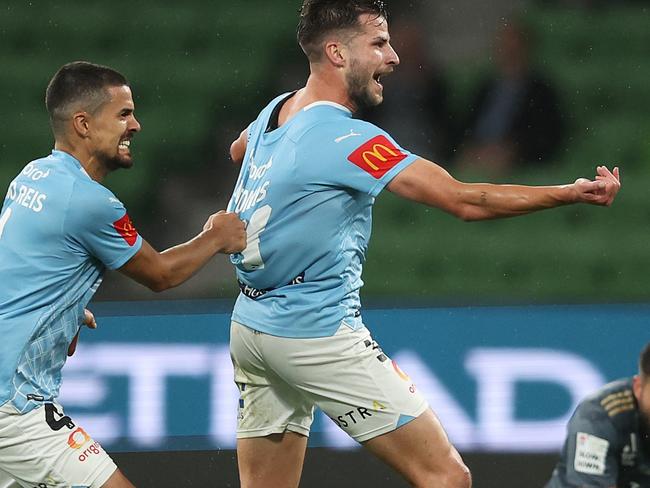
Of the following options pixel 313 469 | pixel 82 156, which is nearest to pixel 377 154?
pixel 82 156

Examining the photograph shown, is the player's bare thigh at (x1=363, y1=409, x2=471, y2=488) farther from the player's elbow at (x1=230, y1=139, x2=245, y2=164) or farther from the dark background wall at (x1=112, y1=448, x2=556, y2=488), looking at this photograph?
the dark background wall at (x1=112, y1=448, x2=556, y2=488)

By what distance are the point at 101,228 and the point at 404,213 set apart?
9.89 ft

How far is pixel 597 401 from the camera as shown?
3.61m

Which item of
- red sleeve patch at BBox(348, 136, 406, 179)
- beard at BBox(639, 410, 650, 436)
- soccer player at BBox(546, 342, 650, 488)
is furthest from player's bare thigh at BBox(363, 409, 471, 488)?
→ red sleeve patch at BBox(348, 136, 406, 179)

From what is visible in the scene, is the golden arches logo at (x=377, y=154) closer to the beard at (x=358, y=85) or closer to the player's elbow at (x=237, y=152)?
the beard at (x=358, y=85)

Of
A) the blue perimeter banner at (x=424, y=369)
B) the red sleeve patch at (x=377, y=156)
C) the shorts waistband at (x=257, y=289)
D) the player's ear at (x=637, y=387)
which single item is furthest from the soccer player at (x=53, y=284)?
the blue perimeter banner at (x=424, y=369)

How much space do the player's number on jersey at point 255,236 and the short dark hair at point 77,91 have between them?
1.84ft

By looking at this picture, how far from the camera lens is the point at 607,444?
3.53m

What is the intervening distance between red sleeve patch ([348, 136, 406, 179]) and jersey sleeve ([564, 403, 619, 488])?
2.88ft

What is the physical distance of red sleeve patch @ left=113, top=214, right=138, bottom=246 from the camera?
3.65 m

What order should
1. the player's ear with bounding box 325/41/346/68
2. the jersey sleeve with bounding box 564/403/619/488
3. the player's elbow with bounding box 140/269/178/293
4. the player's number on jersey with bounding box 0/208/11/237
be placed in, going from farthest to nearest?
the player's ear with bounding box 325/41/346/68 < the player's elbow with bounding box 140/269/178/293 < the player's number on jersey with bounding box 0/208/11/237 < the jersey sleeve with bounding box 564/403/619/488

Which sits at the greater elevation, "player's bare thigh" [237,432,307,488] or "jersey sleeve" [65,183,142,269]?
"jersey sleeve" [65,183,142,269]

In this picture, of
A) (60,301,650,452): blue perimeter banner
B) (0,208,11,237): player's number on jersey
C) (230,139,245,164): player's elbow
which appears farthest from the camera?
(60,301,650,452): blue perimeter banner

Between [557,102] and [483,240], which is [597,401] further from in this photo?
[557,102]
